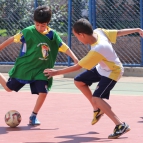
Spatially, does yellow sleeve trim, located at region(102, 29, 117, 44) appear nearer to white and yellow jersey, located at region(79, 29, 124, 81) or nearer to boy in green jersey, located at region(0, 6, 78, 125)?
white and yellow jersey, located at region(79, 29, 124, 81)

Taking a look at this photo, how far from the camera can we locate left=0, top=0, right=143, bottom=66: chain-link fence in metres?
13.1

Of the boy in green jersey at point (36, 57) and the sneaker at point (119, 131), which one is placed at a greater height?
the boy in green jersey at point (36, 57)

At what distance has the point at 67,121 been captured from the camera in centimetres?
733

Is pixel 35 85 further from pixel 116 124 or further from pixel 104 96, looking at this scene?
pixel 116 124

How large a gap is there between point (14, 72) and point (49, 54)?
508 mm

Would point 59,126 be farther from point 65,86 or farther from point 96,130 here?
point 65,86

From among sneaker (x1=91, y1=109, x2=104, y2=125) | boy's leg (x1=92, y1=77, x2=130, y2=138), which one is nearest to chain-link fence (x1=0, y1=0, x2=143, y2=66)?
sneaker (x1=91, y1=109, x2=104, y2=125)

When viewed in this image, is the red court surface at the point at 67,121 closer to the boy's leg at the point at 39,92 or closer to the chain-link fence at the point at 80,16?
the boy's leg at the point at 39,92

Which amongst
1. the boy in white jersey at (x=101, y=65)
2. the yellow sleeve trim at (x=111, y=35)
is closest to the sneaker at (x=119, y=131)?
the boy in white jersey at (x=101, y=65)

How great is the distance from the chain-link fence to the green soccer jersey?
5998 millimetres

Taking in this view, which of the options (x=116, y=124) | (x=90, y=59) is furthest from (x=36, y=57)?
(x=116, y=124)

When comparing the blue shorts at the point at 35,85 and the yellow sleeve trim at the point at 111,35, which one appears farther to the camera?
the blue shorts at the point at 35,85

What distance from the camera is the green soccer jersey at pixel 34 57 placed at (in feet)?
23.3

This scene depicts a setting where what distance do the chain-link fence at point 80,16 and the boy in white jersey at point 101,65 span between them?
6339 millimetres
